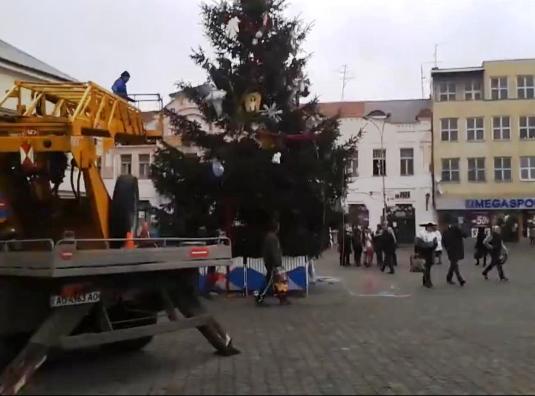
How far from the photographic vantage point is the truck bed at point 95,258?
Answer: 6547 mm

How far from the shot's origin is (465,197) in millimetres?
51719

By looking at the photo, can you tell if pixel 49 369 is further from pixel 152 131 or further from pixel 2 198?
pixel 152 131

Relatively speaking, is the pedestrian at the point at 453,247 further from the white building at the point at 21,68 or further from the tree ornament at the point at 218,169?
the white building at the point at 21,68

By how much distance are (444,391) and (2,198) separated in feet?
16.9

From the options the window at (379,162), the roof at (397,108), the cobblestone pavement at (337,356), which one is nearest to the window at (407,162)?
the window at (379,162)

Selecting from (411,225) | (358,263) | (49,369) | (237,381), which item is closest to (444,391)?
(237,381)

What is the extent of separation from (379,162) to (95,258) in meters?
46.6

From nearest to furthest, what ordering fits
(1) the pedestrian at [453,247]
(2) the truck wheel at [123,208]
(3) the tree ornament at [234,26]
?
1. (2) the truck wheel at [123,208]
2. (3) the tree ornament at [234,26]
3. (1) the pedestrian at [453,247]

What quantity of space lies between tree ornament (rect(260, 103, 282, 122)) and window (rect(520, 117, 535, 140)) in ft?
131

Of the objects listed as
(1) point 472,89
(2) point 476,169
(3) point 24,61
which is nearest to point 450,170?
(2) point 476,169

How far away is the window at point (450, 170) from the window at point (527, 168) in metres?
4.53

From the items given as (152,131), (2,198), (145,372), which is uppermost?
(152,131)

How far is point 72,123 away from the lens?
779cm

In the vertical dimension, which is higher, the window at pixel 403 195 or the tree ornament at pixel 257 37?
the tree ornament at pixel 257 37
